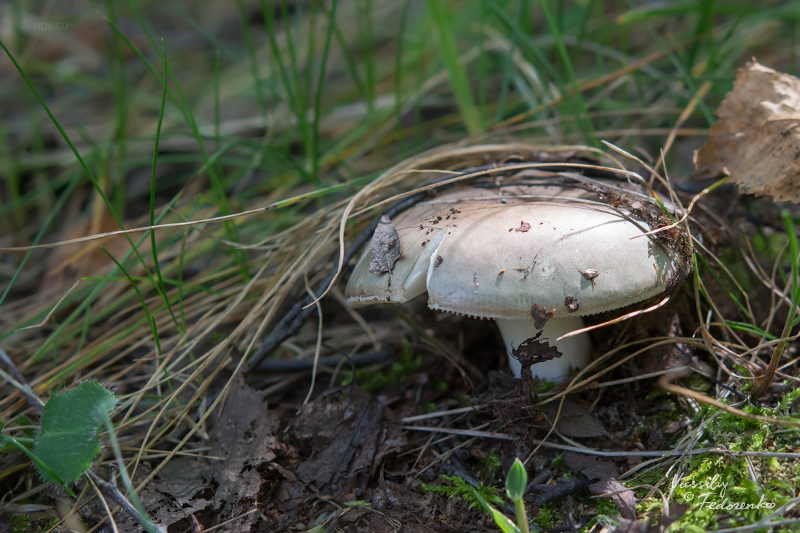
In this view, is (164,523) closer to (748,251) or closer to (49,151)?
(748,251)

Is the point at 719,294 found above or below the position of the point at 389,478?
above

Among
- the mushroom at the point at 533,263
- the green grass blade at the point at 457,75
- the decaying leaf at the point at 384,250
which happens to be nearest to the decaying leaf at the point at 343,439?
the mushroom at the point at 533,263

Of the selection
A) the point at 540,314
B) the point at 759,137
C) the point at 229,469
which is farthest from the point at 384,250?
the point at 759,137

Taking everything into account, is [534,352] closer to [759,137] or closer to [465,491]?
[465,491]

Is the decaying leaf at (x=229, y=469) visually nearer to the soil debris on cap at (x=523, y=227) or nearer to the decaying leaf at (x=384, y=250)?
the decaying leaf at (x=384, y=250)

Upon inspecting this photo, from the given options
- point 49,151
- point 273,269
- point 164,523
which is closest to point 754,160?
point 273,269
